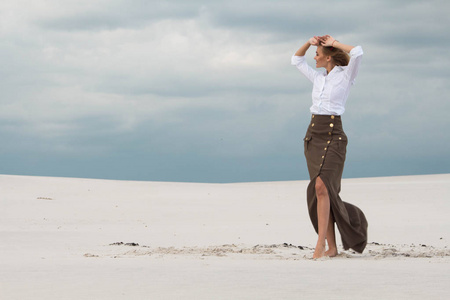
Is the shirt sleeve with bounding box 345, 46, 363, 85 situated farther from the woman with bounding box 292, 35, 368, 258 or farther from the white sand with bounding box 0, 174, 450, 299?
the white sand with bounding box 0, 174, 450, 299

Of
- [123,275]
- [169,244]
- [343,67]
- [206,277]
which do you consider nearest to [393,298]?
[206,277]

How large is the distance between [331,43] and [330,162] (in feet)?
3.73

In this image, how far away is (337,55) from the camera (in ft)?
20.7

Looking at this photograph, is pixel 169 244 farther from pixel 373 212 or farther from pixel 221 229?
pixel 373 212

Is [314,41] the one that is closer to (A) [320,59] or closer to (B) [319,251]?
(A) [320,59]

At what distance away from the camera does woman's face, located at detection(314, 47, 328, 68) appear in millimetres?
6348

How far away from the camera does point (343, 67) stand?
627 centimetres

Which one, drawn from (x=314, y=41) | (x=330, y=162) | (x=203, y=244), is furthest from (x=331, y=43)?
(x=203, y=244)

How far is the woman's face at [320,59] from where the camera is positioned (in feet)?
20.8

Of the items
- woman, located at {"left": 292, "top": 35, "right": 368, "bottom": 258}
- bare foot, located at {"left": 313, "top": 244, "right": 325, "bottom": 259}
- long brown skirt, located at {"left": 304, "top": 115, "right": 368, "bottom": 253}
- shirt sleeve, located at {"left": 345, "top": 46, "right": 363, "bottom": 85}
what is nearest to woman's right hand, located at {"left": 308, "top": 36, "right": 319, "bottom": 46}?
woman, located at {"left": 292, "top": 35, "right": 368, "bottom": 258}

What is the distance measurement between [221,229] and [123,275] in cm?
511

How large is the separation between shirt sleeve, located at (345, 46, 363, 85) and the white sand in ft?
5.67

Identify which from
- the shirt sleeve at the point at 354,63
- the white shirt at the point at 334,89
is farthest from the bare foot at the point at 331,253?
the shirt sleeve at the point at 354,63

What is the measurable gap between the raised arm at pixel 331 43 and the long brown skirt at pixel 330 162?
0.65 meters
